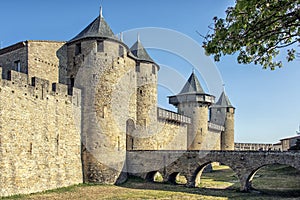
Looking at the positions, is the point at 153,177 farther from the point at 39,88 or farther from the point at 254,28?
the point at 254,28

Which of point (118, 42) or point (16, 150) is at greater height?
point (118, 42)

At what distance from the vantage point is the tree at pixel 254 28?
4.70 metres

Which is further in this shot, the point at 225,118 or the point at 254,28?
the point at 225,118

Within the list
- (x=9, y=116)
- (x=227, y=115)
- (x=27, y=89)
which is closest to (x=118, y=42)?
(x=27, y=89)

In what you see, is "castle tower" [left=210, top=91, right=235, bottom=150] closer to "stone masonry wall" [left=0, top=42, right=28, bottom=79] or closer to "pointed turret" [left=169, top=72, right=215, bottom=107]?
"pointed turret" [left=169, top=72, right=215, bottom=107]

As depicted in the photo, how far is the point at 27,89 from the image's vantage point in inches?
633

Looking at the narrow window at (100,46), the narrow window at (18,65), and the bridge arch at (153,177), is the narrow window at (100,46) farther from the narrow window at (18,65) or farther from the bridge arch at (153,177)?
the bridge arch at (153,177)

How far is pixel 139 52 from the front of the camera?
2591 cm

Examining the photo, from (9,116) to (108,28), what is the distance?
30.1 ft

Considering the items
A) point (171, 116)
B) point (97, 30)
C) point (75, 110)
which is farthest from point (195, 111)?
point (75, 110)

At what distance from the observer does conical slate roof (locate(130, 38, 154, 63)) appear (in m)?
25.6

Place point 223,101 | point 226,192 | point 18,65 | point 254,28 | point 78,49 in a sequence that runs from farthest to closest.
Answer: point 223,101
point 78,49
point 18,65
point 226,192
point 254,28

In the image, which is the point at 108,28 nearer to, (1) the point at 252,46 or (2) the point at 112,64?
(2) the point at 112,64

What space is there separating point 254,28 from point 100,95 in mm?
15892
